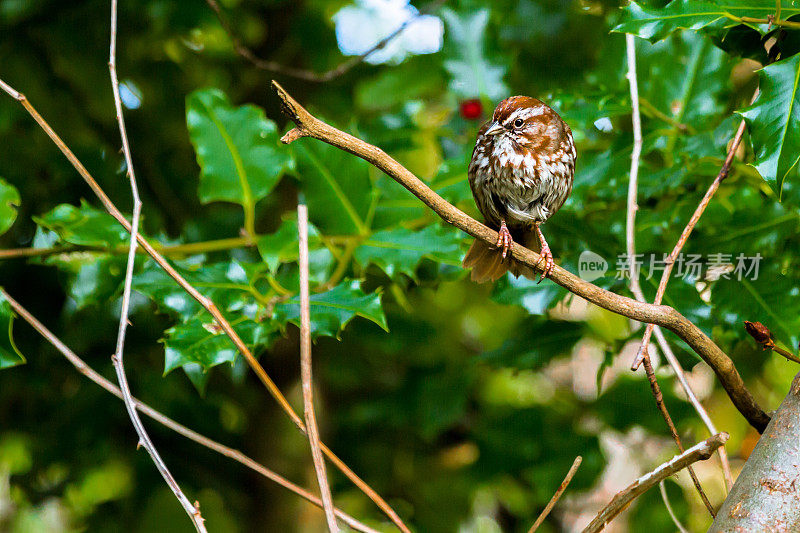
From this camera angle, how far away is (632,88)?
223cm

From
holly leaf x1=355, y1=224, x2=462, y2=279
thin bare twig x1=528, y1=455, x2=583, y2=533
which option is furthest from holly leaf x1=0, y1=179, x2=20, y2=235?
thin bare twig x1=528, y1=455, x2=583, y2=533

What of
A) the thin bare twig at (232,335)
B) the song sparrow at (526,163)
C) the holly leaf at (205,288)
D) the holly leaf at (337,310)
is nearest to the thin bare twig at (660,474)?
the thin bare twig at (232,335)

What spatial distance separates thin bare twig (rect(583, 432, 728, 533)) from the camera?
1.41 meters

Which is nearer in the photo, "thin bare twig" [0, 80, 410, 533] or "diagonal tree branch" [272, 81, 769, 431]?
"diagonal tree branch" [272, 81, 769, 431]

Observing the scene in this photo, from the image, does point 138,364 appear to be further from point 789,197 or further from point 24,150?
point 789,197

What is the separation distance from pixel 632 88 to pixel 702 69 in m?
0.56

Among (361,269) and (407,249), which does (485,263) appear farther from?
(361,269)

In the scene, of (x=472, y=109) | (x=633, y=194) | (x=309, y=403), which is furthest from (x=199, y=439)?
(x=472, y=109)

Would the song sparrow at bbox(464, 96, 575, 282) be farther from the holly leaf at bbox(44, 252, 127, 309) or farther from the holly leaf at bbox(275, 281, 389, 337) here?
the holly leaf at bbox(44, 252, 127, 309)

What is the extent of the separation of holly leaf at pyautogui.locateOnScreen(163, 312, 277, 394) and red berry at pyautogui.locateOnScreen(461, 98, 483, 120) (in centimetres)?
134

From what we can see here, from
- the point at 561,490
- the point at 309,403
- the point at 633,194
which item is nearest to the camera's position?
the point at 309,403

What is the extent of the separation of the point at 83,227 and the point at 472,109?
1.52 meters

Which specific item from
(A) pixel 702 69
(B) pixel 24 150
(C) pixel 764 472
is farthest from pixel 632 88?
(B) pixel 24 150

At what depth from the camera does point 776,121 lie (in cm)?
173
